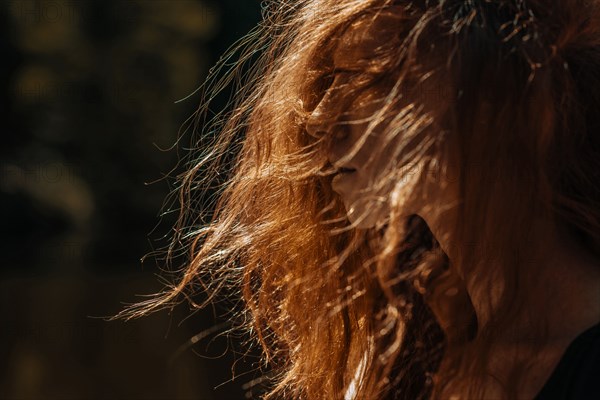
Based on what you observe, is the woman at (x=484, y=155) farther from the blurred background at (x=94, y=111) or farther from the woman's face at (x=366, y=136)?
the blurred background at (x=94, y=111)

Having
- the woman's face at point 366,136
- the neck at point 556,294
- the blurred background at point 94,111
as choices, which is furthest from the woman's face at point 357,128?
the blurred background at point 94,111

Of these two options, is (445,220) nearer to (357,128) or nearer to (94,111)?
(357,128)

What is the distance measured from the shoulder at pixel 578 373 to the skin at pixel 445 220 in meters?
0.02

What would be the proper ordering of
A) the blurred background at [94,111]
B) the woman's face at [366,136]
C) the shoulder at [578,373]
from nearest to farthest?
the shoulder at [578,373], the woman's face at [366,136], the blurred background at [94,111]

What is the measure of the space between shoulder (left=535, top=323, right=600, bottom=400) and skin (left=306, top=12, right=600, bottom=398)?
0.02m

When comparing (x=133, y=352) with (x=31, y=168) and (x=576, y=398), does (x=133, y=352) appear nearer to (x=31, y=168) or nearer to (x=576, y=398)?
(x=576, y=398)

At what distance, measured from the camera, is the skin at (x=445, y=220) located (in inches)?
43.0

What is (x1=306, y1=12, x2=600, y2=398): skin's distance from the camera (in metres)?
1.09

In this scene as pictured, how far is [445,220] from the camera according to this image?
1.19 meters

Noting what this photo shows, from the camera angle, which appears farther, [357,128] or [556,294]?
[357,128]

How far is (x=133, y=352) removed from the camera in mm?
4895

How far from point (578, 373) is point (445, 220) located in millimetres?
261

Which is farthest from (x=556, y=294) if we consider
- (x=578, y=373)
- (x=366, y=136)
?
(x=366, y=136)

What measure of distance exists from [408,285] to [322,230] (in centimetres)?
16
